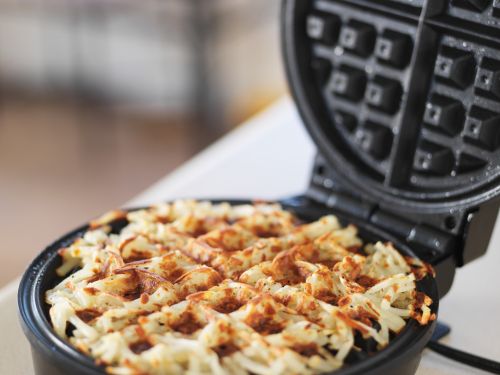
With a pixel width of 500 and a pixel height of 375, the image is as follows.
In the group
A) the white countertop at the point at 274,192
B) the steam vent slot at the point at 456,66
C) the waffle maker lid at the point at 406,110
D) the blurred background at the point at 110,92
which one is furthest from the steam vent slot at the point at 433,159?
the blurred background at the point at 110,92

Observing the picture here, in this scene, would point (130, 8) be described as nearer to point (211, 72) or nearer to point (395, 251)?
point (211, 72)

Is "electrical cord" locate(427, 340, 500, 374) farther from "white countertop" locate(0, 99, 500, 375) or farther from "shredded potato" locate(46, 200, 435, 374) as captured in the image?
"shredded potato" locate(46, 200, 435, 374)

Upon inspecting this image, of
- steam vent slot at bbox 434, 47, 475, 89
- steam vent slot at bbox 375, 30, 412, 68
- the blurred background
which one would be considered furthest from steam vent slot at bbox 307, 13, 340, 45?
the blurred background

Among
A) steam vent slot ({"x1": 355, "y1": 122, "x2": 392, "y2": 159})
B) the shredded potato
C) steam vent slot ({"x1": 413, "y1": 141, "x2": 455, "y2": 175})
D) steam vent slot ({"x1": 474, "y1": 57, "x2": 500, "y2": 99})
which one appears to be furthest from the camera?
steam vent slot ({"x1": 355, "y1": 122, "x2": 392, "y2": 159})

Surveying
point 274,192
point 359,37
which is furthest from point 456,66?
point 274,192

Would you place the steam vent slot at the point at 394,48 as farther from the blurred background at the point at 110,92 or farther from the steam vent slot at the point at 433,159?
the blurred background at the point at 110,92

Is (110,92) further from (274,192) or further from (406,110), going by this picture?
(406,110)
